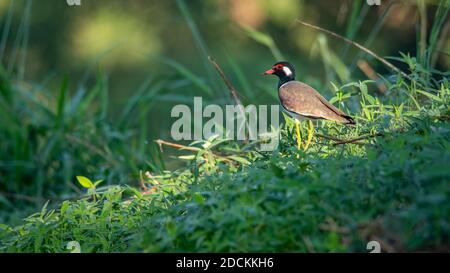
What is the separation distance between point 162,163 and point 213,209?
6.00ft

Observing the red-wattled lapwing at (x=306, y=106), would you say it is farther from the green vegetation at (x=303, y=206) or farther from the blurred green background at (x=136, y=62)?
the blurred green background at (x=136, y=62)

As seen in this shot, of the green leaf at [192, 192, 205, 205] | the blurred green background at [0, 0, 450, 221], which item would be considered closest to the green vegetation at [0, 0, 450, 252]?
the green leaf at [192, 192, 205, 205]

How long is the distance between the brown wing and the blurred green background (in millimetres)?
779

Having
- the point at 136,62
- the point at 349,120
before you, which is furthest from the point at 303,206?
the point at 136,62

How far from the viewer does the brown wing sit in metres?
4.06

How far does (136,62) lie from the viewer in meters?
10.0

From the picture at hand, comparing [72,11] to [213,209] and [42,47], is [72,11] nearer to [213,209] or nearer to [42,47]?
[42,47]

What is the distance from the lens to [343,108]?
4438mm

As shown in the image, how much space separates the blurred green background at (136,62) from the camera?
5793 millimetres

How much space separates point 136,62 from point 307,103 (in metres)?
6.05

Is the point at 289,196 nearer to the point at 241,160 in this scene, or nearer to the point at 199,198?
the point at 199,198

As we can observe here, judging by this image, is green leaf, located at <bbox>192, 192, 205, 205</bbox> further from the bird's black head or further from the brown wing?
the bird's black head

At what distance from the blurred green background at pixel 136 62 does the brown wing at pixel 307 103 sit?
779mm
